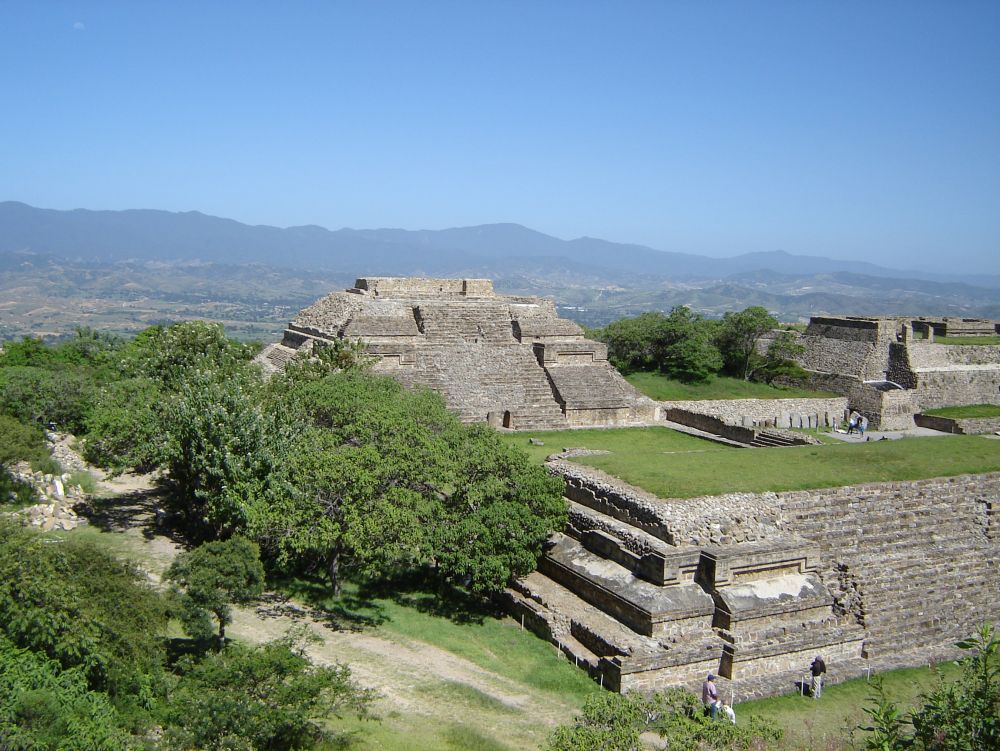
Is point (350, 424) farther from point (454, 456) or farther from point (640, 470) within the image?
point (640, 470)

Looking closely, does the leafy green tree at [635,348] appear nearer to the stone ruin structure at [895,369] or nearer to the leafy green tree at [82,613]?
the stone ruin structure at [895,369]

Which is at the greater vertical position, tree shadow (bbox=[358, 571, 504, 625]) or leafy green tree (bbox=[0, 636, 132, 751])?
leafy green tree (bbox=[0, 636, 132, 751])

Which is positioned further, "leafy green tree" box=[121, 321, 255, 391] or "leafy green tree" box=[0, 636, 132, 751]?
"leafy green tree" box=[121, 321, 255, 391]

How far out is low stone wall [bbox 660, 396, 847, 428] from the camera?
2756 centimetres

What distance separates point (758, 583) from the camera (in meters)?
12.9

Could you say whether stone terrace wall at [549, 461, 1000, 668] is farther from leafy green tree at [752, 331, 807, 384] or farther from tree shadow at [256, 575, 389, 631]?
leafy green tree at [752, 331, 807, 384]

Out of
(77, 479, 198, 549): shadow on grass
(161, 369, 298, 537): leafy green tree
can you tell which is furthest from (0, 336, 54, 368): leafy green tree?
(161, 369, 298, 537): leafy green tree

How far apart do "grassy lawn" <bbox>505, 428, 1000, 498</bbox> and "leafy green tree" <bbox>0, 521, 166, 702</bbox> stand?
324 inches

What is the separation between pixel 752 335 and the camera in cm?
3266

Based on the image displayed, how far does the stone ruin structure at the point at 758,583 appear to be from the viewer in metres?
11.9

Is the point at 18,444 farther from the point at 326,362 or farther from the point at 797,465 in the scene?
the point at 797,465

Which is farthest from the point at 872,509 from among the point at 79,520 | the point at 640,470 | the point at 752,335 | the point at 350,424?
the point at 752,335

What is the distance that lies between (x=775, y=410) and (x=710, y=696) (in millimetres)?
19162

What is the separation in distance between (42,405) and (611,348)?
20.3 meters
